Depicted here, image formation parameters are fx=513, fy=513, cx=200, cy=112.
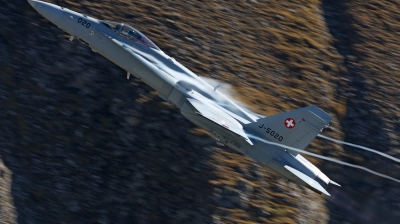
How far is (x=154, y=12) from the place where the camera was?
23219 mm

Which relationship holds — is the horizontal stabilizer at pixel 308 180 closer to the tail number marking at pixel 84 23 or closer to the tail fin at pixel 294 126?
the tail fin at pixel 294 126

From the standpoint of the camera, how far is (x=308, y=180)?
1795cm

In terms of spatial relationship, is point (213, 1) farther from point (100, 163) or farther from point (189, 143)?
point (100, 163)

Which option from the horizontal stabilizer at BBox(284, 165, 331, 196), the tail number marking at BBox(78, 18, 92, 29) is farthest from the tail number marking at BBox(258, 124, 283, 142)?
the tail number marking at BBox(78, 18, 92, 29)

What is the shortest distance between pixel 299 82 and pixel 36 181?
12215 mm

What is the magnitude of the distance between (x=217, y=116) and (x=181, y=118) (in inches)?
83.3

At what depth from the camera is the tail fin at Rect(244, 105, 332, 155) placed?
58.8 ft

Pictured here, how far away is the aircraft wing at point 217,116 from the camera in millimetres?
17986

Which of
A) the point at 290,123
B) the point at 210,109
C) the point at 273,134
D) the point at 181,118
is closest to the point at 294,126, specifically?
the point at 290,123

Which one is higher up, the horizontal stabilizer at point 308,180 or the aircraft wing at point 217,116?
the aircraft wing at point 217,116

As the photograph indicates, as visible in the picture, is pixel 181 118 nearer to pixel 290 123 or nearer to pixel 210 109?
pixel 210 109

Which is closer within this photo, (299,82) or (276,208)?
(276,208)

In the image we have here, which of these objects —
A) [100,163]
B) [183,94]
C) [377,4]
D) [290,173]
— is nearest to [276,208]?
[290,173]

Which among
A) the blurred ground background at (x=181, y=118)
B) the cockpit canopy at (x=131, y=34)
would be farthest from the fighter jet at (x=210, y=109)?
the blurred ground background at (x=181, y=118)
